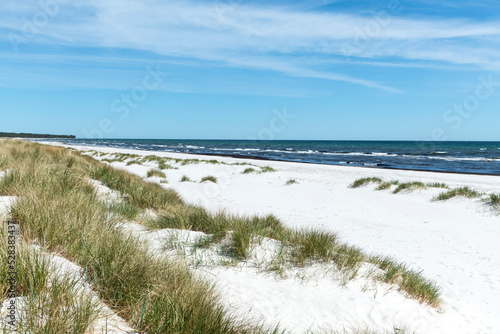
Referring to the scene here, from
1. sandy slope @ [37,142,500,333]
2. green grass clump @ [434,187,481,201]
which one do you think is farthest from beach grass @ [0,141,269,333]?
green grass clump @ [434,187,481,201]

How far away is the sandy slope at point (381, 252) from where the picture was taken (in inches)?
134

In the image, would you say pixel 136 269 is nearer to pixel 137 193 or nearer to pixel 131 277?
pixel 131 277

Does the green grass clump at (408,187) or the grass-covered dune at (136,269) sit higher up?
the grass-covered dune at (136,269)

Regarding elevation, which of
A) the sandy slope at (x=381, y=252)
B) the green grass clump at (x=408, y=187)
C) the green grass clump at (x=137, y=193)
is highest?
the green grass clump at (x=137, y=193)

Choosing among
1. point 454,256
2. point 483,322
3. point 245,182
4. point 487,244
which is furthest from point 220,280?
point 245,182

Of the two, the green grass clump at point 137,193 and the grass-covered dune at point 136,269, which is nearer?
the grass-covered dune at point 136,269

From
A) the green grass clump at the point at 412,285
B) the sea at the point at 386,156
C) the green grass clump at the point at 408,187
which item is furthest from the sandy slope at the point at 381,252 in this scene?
the sea at the point at 386,156

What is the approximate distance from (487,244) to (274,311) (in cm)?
620

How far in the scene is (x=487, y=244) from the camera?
6980mm

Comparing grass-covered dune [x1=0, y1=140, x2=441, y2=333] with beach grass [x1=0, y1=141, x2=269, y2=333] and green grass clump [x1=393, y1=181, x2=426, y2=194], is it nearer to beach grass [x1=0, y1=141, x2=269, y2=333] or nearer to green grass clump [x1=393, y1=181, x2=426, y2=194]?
beach grass [x1=0, y1=141, x2=269, y2=333]

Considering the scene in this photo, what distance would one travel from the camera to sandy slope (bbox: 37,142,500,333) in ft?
11.2

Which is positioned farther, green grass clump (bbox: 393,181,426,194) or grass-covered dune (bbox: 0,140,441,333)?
green grass clump (bbox: 393,181,426,194)

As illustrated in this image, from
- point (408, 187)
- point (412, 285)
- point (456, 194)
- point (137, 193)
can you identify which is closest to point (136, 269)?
point (412, 285)

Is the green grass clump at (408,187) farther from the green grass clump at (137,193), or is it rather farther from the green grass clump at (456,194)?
the green grass clump at (137,193)
